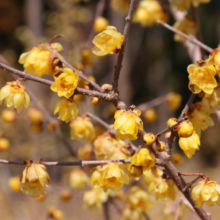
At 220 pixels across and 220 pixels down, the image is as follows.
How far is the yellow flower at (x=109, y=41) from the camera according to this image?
0.88 meters

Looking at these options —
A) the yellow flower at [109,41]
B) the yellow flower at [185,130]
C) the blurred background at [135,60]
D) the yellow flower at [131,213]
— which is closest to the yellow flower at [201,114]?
the yellow flower at [185,130]

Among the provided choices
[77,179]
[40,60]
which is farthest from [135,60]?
[40,60]

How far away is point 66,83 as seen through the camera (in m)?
0.90

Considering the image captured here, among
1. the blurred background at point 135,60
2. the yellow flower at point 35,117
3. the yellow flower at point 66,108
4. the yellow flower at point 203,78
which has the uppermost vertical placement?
the blurred background at point 135,60

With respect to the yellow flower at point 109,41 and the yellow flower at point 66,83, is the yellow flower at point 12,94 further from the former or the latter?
the yellow flower at point 109,41

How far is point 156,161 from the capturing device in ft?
3.13

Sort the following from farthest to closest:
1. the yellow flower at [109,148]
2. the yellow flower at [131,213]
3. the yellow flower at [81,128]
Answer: the yellow flower at [131,213]
the yellow flower at [81,128]
the yellow flower at [109,148]

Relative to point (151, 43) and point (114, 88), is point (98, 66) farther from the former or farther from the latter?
point (114, 88)

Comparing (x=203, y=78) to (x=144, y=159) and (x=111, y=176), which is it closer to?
(x=144, y=159)

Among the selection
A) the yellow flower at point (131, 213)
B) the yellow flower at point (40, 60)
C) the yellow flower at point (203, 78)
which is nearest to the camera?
the yellow flower at point (203, 78)

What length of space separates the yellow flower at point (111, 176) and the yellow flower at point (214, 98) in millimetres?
A: 426

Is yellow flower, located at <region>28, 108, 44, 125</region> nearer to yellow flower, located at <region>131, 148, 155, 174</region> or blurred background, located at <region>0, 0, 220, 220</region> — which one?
yellow flower, located at <region>131, 148, 155, 174</region>

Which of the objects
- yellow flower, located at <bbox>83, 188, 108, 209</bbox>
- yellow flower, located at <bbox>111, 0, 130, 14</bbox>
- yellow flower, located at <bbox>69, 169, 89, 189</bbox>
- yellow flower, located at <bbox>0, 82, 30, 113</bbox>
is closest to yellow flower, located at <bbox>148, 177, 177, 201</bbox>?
yellow flower, located at <bbox>0, 82, 30, 113</bbox>

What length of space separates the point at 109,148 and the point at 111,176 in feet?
0.88
